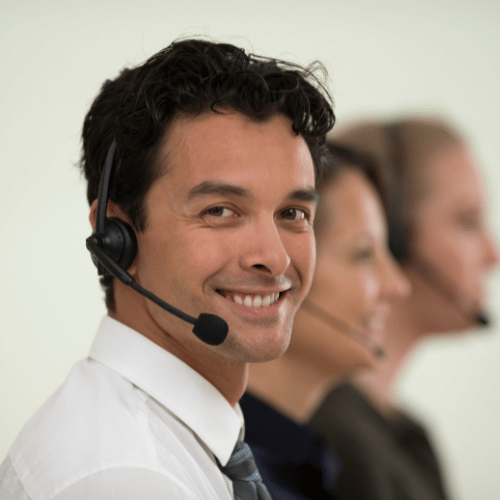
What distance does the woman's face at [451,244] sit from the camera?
7.88ft

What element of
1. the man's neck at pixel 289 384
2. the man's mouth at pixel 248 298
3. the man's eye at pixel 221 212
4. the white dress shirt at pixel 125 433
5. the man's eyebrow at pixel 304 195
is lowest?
the man's neck at pixel 289 384

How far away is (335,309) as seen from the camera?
75.8 inches

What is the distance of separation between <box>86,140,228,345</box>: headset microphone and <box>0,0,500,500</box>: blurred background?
1.77 feet

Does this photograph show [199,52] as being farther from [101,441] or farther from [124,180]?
[101,441]

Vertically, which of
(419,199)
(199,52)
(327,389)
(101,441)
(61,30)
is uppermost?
(61,30)

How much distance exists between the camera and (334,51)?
110 inches

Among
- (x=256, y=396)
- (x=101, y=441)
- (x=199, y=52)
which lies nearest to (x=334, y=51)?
(x=256, y=396)

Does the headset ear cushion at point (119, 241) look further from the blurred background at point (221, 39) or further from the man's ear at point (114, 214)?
the blurred background at point (221, 39)

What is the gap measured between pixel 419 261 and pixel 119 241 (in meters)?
1.78

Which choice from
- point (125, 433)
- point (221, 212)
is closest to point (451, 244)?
point (221, 212)

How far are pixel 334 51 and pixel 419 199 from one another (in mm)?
836

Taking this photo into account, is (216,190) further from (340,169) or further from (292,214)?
(340,169)

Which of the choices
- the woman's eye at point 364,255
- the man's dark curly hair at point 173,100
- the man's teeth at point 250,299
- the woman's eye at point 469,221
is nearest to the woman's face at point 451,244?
the woman's eye at point 469,221

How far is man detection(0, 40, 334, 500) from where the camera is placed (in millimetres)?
877
